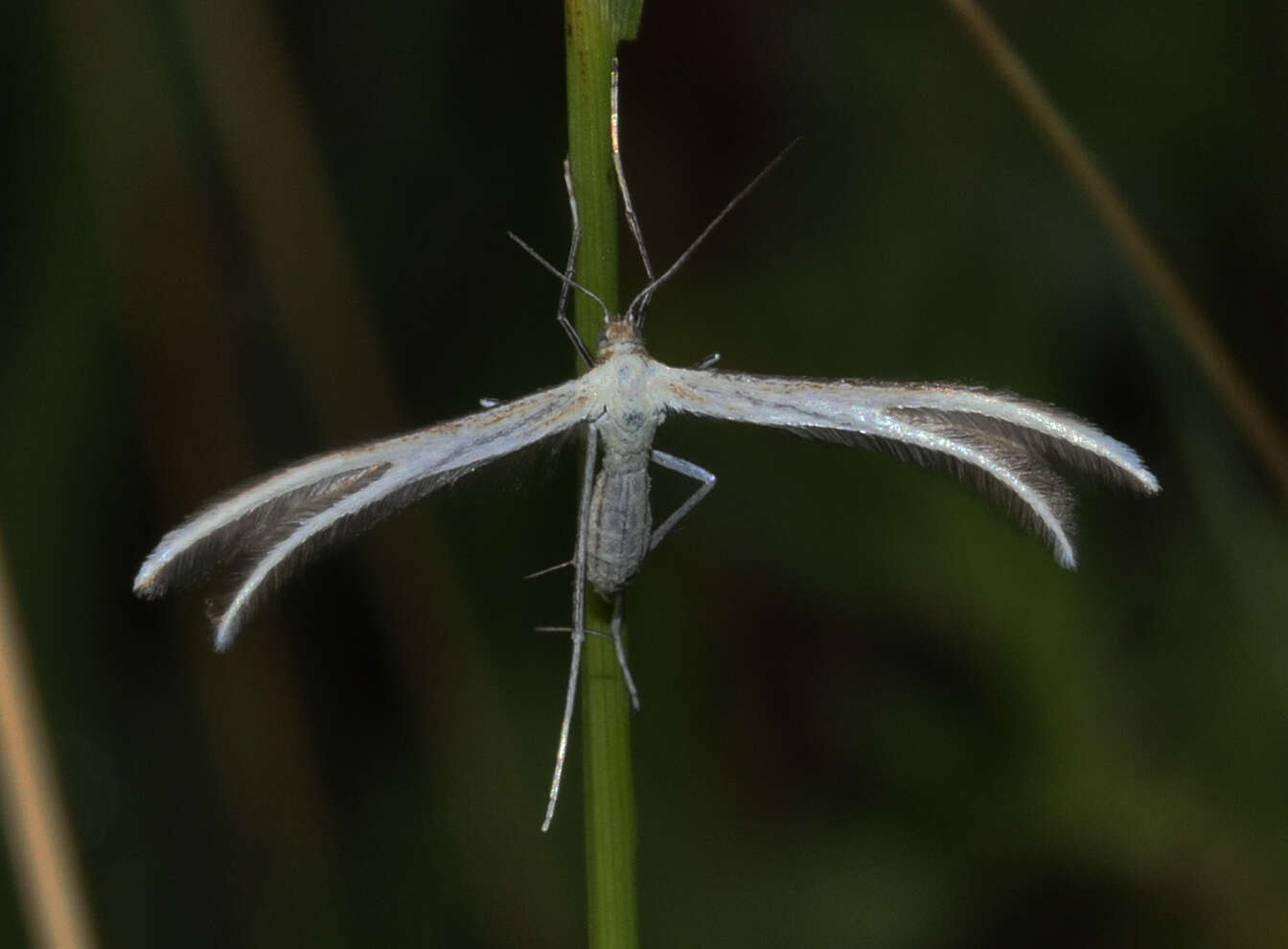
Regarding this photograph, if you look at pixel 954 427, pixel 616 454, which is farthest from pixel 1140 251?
pixel 616 454

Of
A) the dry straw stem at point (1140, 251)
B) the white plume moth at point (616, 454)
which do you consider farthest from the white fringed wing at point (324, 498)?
the dry straw stem at point (1140, 251)

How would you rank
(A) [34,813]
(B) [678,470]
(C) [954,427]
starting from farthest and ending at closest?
(B) [678,470] < (C) [954,427] < (A) [34,813]

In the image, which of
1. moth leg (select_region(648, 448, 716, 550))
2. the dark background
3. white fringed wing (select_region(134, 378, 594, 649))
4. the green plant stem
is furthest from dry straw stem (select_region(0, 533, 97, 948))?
the dark background

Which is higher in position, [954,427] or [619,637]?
[954,427]

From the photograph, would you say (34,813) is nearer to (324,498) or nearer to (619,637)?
(324,498)

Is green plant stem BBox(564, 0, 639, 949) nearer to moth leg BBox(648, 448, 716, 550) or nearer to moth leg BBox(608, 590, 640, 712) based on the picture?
moth leg BBox(608, 590, 640, 712)

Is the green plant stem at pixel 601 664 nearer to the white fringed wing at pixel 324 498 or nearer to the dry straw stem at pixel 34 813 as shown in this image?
the white fringed wing at pixel 324 498

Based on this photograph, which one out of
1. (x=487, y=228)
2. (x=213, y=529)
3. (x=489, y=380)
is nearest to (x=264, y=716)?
(x=489, y=380)

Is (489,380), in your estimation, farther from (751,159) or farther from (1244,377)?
(1244,377)
